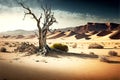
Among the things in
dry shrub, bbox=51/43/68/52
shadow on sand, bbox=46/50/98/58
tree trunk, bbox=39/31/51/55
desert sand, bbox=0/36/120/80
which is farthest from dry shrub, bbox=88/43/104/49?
tree trunk, bbox=39/31/51/55

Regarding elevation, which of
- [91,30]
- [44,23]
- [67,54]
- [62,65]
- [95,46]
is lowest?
[62,65]

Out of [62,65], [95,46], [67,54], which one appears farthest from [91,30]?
[62,65]

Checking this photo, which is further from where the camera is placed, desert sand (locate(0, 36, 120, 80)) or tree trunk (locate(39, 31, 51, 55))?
tree trunk (locate(39, 31, 51, 55))

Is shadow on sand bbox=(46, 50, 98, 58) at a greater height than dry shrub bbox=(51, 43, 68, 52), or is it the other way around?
dry shrub bbox=(51, 43, 68, 52)

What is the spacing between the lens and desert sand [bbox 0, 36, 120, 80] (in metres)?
6.54

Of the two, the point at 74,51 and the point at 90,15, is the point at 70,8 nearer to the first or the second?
the point at 90,15

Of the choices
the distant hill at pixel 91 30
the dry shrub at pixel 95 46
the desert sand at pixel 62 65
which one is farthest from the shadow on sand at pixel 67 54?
the distant hill at pixel 91 30

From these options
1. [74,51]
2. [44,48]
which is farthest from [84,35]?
[44,48]

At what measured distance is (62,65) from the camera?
668 cm

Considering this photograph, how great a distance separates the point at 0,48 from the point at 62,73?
1325 millimetres

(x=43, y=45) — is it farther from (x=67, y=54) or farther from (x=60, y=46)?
(x=67, y=54)

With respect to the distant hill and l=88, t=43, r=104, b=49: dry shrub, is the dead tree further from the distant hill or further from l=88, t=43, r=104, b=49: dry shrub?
l=88, t=43, r=104, b=49: dry shrub

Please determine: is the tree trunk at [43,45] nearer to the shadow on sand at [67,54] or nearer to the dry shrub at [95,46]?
the shadow on sand at [67,54]

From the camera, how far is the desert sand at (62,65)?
21.5 feet
